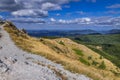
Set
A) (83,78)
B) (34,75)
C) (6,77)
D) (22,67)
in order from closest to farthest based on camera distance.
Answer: (6,77) → (34,75) → (22,67) → (83,78)

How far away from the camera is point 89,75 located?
129ft

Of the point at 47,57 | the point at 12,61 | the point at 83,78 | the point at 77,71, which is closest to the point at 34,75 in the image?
the point at 12,61

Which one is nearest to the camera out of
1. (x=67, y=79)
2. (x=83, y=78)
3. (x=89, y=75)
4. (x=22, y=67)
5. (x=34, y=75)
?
(x=34, y=75)

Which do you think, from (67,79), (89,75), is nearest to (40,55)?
(89,75)

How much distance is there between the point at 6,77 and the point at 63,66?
16699 mm

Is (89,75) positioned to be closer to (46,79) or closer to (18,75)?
(46,79)

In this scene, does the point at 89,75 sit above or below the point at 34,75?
below

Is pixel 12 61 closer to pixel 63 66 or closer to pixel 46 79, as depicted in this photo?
pixel 46 79

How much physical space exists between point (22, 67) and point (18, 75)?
4.19 metres

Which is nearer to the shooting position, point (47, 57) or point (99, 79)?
point (99, 79)

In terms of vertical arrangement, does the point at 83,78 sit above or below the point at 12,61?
below

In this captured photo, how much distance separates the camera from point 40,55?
160 feet

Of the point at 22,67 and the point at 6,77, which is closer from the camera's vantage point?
the point at 6,77

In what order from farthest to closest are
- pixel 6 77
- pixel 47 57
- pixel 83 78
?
pixel 47 57 < pixel 83 78 < pixel 6 77
